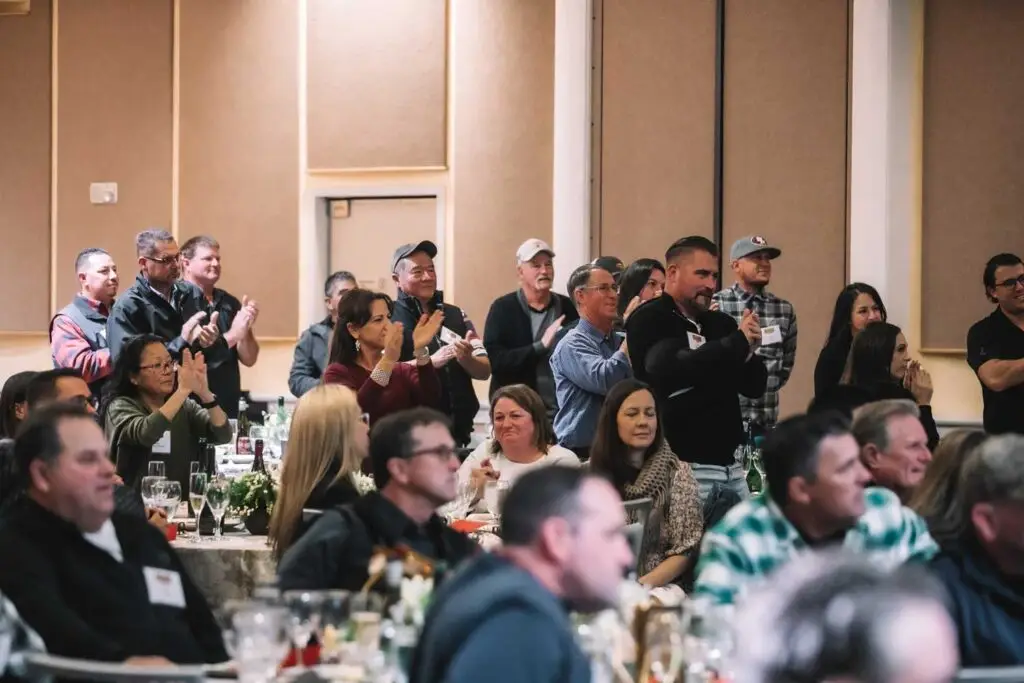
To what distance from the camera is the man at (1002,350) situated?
6.62 metres

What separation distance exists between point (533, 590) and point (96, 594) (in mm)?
1453

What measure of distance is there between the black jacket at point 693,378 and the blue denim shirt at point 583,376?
305 mm

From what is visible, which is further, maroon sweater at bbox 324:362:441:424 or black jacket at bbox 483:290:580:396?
black jacket at bbox 483:290:580:396

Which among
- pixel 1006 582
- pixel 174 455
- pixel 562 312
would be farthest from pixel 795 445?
pixel 562 312

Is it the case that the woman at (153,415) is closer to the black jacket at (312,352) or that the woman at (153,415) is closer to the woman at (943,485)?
the black jacket at (312,352)

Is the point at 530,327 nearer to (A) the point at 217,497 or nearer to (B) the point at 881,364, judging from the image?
(B) the point at 881,364

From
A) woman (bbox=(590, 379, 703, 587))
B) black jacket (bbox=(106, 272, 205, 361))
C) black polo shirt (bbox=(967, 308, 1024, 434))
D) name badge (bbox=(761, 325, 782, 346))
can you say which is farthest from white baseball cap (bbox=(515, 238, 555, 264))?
woman (bbox=(590, 379, 703, 587))

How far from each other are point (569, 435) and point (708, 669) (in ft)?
12.0

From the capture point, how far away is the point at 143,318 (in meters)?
7.13

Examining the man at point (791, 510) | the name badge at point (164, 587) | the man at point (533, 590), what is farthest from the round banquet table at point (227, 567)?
the man at point (533, 590)

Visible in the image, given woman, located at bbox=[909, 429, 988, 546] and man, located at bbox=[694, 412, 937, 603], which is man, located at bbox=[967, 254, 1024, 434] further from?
man, located at bbox=[694, 412, 937, 603]

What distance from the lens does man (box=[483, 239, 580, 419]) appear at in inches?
283

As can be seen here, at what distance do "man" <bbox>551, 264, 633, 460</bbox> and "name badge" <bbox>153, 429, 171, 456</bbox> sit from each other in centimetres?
168

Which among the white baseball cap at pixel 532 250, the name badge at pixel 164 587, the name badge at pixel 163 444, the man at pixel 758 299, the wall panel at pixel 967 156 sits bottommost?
the name badge at pixel 164 587
